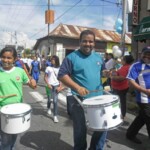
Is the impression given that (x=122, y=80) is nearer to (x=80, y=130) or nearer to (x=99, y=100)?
(x=80, y=130)

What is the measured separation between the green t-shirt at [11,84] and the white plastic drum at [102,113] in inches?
34.8

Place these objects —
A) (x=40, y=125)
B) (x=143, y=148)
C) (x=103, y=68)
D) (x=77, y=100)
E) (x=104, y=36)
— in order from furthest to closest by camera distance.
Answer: (x=104, y=36) → (x=40, y=125) → (x=143, y=148) → (x=103, y=68) → (x=77, y=100)

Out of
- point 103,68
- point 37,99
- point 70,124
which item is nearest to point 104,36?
point 37,99

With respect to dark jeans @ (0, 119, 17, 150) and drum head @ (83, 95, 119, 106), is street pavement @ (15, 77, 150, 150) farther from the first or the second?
drum head @ (83, 95, 119, 106)

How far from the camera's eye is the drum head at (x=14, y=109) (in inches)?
136

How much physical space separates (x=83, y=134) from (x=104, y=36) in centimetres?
3076

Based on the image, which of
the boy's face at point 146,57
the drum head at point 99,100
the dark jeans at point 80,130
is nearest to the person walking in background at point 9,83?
the dark jeans at point 80,130

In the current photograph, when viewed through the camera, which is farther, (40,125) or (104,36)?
(104,36)

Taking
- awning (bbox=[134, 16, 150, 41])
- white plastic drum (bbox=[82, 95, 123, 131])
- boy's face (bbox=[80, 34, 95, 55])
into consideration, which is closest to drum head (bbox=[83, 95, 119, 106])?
white plastic drum (bbox=[82, 95, 123, 131])

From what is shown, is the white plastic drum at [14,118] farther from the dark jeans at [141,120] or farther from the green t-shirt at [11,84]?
the dark jeans at [141,120]

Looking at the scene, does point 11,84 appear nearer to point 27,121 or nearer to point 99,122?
point 27,121

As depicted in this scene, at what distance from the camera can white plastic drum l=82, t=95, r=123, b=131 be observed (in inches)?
138

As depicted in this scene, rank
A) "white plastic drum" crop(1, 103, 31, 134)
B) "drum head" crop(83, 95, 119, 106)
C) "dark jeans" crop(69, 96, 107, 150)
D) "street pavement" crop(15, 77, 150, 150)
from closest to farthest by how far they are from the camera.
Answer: "white plastic drum" crop(1, 103, 31, 134) < "drum head" crop(83, 95, 119, 106) < "dark jeans" crop(69, 96, 107, 150) < "street pavement" crop(15, 77, 150, 150)

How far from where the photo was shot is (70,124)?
22.2 ft
